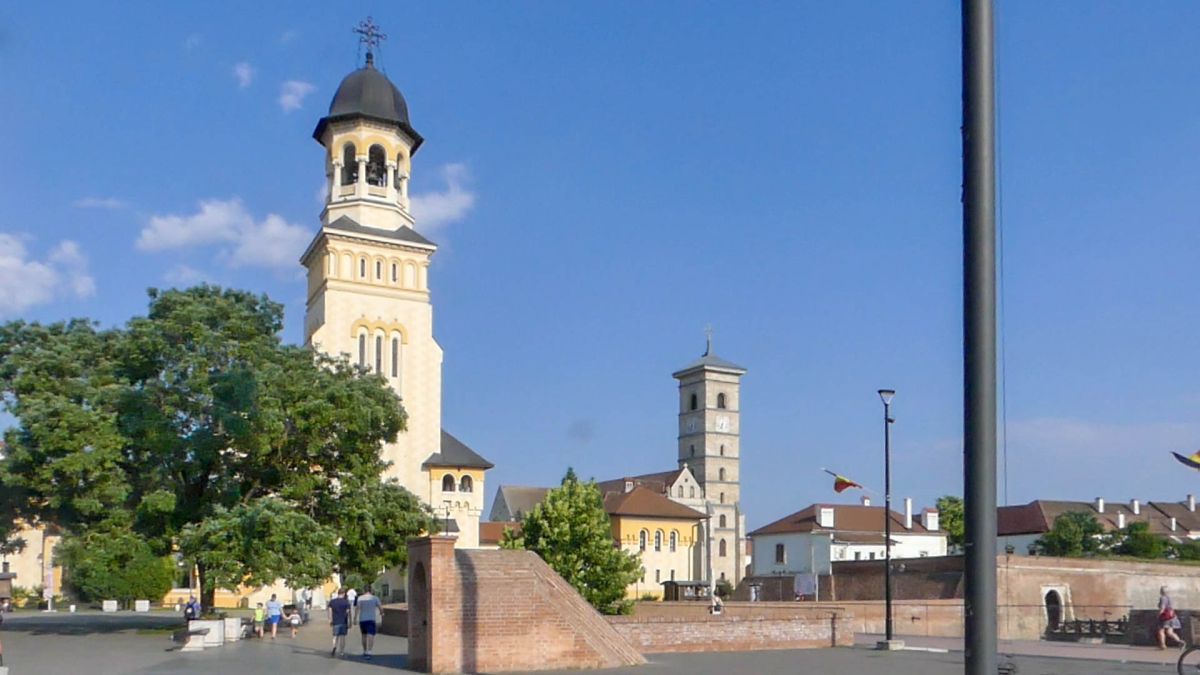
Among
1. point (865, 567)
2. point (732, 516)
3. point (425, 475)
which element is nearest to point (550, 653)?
point (865, 567)

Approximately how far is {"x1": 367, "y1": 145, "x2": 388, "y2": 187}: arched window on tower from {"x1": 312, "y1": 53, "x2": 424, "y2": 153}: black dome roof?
192 cm

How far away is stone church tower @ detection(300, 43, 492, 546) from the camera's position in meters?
63.3

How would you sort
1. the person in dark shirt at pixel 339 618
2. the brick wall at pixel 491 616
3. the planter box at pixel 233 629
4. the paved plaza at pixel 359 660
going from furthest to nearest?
the planter box at pixel 233 629 < the person in dark shirt at pixel 339 618 < the paved plaza at pixel 359 660 < the brick wall at pixel 491 616

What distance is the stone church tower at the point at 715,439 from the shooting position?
361ft

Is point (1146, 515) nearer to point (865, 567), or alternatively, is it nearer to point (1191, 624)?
point (865, 567)

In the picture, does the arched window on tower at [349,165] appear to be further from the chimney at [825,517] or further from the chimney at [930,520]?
the chimney at [930,520]

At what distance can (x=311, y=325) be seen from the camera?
6594cm

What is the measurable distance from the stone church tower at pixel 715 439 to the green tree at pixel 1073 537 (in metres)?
29.7

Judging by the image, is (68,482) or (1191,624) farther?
(1191,624)

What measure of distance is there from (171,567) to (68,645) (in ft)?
121

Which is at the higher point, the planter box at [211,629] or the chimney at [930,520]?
the planter box at [211,629]

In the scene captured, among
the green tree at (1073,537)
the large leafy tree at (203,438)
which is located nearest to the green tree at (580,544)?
the large leafy tree at (203,438)

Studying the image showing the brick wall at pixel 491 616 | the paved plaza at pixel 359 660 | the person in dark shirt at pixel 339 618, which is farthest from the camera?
the person in dark shirt at pixel 339 618

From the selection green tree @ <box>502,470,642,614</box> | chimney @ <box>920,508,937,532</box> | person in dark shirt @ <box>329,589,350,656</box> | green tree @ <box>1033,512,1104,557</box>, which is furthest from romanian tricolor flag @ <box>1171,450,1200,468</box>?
chimney @ <box>920,508,937,532</box>
